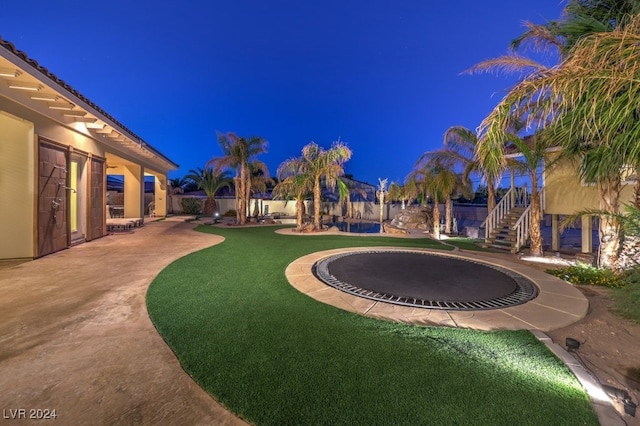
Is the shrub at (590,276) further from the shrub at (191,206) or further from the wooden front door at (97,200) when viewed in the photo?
the shrub at (191,206)

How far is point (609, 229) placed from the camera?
250 inches

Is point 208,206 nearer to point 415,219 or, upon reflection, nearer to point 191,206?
point 191,206

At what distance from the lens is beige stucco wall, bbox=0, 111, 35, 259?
6.25 metres

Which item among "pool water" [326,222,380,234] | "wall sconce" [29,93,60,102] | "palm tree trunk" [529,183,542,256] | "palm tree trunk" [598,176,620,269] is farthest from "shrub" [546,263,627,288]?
"wall sconce" [29,93,60,102]

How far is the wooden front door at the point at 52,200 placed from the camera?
6702 millimetres

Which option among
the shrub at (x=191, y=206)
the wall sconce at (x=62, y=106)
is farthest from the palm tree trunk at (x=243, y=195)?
the wall sconce at (x=62, y=106)

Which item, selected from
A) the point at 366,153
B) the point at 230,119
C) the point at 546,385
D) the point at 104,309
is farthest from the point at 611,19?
the point at 366,153

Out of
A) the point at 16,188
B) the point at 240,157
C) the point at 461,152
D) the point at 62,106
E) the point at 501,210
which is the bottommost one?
the point at 501,210

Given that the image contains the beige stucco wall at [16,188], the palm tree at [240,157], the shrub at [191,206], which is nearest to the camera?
the beige stucco wall at [16,188]

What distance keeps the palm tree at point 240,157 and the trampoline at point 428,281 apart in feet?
Result: 35.3

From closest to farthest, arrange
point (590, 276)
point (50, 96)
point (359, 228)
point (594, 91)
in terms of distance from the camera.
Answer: point (594, 91), point (590, 276), point (50, 96), point (359, 228)

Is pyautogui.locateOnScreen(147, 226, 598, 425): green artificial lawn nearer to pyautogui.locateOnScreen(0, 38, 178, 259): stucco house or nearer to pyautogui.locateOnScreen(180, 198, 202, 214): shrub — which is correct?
pyautogui.locateOnScreen(0, 38, 178, 259): stucco house

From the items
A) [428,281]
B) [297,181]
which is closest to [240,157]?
[297,181]

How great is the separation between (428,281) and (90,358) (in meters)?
5.29
